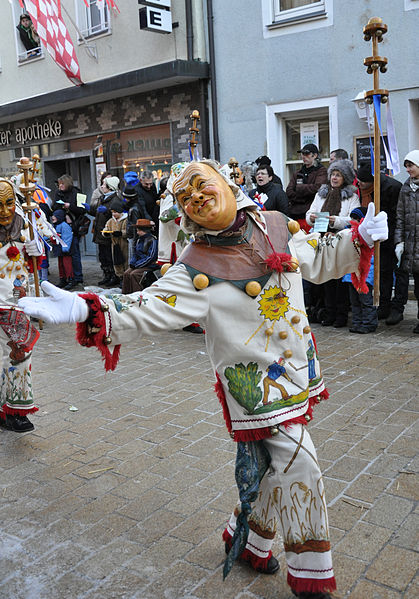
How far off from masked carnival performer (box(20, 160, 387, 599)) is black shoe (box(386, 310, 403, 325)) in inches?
201

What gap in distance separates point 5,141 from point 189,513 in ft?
51.6

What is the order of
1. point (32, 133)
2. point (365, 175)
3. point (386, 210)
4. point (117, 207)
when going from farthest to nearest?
point (32, 133) → point (117, 207) → point (386, 210) → point (365, 175)

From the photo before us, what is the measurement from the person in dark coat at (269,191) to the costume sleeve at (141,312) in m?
5.36

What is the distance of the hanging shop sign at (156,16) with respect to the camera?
11211 millimetres

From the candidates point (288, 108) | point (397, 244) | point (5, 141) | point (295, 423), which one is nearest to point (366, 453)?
point (295, 423)

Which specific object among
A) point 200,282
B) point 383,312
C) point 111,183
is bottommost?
point 383,312

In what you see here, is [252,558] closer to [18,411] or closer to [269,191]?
[18,411]

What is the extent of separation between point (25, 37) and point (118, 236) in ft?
24.3

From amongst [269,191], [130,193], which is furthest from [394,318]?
[130,193]

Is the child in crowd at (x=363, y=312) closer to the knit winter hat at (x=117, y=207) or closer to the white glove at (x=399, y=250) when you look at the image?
the white glove at (x=399, y=250)

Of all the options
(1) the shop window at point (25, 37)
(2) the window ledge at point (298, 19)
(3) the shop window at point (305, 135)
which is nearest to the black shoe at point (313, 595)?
(3) the shop window at point (305, 135)

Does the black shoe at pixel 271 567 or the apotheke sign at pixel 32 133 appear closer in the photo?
the black shoe at pixel 271 567

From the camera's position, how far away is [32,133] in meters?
16.2

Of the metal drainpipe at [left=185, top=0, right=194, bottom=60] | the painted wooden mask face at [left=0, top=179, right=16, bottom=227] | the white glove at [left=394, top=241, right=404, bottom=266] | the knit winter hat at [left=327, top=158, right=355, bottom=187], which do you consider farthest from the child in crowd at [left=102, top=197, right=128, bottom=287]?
the painted wooden mask face at [left=0, top=179, right=16, bottom=227]
